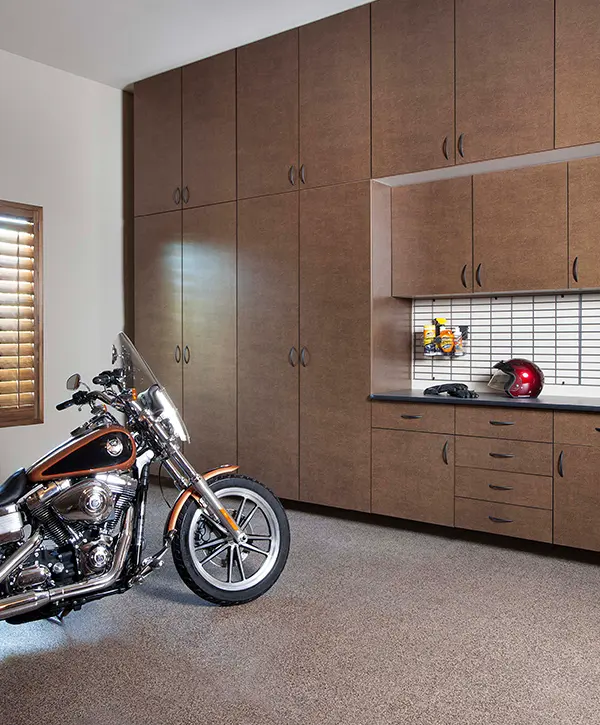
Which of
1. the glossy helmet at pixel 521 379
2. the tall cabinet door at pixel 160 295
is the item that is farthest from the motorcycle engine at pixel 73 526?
the tall cabinet door at pixel 160 295

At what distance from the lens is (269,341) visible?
440cm

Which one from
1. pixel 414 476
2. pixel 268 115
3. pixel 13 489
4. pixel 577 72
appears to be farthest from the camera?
pixel 268 115

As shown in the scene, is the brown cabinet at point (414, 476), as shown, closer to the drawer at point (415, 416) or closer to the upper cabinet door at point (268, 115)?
the drawer at point (415, 416)

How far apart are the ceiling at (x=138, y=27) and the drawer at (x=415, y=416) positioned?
2356 millimetres

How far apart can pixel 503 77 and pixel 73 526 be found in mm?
2974

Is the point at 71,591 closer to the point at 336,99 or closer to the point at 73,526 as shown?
the point at 73,526

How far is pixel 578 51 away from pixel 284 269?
201 centimetres

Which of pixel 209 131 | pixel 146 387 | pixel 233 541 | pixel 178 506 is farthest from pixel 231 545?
pixel 209 131

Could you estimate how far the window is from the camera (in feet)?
15.0

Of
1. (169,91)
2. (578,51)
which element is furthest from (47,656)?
(169,91)

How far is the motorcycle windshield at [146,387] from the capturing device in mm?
2557

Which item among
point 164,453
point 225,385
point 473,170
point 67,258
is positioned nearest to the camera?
point 164,453

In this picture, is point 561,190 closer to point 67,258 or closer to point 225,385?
point 225,385

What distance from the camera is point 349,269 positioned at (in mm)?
4043
